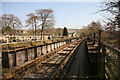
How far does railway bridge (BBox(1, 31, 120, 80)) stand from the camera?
3257 mm

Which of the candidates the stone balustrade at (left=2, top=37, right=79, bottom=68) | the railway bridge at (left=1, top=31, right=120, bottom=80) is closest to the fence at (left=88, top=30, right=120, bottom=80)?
the railway bridge at (left=1, top=31, right=120, bottom=80)

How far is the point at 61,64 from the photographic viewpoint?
530 cm

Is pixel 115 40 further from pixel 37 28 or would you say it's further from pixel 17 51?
pixel 37 28

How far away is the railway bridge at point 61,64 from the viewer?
3.26 metres

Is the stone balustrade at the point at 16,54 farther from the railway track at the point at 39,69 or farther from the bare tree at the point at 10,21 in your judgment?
the bare tree at the point at 10,21

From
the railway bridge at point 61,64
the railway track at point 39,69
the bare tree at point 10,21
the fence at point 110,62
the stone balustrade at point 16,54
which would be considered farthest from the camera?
the bare tree at point 10,21

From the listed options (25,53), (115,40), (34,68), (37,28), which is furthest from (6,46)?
(37,28)

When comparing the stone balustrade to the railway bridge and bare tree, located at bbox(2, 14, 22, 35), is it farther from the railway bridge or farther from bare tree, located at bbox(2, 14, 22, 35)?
bare tree, located at bbox(2, 14, 22, 35)

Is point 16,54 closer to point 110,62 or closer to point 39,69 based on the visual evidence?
point 39,69

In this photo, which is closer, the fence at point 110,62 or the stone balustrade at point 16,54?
the fence at point 110,62

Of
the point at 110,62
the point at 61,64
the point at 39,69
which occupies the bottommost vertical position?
the point at 39,69

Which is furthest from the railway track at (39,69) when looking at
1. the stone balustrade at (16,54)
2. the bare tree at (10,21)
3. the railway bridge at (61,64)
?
the bare tree at (10,21)

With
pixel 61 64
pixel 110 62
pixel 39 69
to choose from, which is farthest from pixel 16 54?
pixel 110 62

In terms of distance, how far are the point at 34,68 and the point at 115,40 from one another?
460cm
